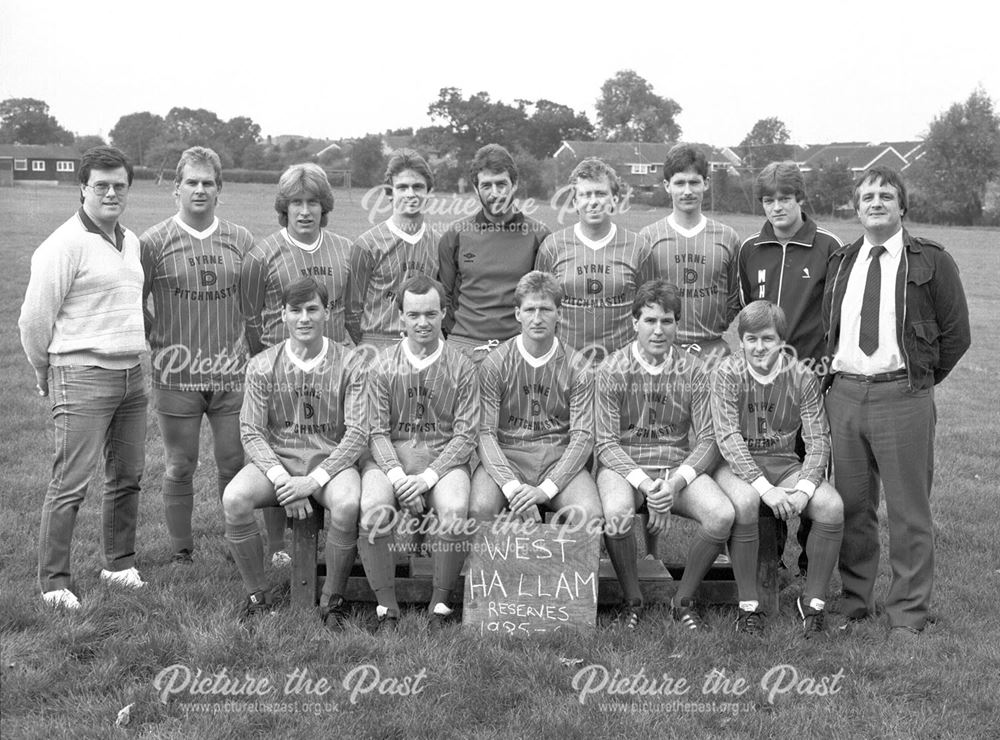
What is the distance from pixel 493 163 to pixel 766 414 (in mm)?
2147

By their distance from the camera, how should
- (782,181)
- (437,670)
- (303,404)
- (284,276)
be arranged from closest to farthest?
1. (437,670)
2. (303,404)
3. (782,181)
4. (284,276)

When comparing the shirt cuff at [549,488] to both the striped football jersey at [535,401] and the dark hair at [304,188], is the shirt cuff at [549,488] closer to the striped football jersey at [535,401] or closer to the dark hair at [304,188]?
the striped football jersey at [535,401]

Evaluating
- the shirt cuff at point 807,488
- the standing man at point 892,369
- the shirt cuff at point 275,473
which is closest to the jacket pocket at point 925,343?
the standing man at point 892,369

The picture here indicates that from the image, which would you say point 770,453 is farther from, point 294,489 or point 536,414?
point 294,489

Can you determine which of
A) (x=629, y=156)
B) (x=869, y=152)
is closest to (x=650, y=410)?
(x=629, y=156)

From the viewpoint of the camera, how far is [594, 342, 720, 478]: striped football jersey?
5223 mm

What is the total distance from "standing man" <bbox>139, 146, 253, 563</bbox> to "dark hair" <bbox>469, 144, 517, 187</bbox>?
145 cm

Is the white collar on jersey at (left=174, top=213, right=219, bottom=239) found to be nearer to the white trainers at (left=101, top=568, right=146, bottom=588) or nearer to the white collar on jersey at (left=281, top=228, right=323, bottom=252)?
the white collar on jersey at (left=281, top=228, right=323, bottom=252)

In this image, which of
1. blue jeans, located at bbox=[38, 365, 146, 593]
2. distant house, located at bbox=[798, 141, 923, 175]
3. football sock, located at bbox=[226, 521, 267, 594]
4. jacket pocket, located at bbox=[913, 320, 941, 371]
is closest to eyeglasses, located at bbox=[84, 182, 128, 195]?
blue jeans, located at bbox=[38, 365, 146, 593]

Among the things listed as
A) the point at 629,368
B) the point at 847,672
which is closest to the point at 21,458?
the point at 629,368

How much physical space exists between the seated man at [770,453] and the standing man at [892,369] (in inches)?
6.8

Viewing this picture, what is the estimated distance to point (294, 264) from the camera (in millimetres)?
5656

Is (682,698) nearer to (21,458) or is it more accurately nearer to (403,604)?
(403,604)

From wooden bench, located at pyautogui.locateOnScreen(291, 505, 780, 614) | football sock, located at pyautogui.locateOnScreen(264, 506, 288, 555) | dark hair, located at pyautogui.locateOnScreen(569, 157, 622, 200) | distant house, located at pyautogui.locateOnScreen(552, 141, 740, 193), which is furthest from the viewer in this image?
distant house, located at pyautogui.locateOnScreen(552, 141, 740, 193)
